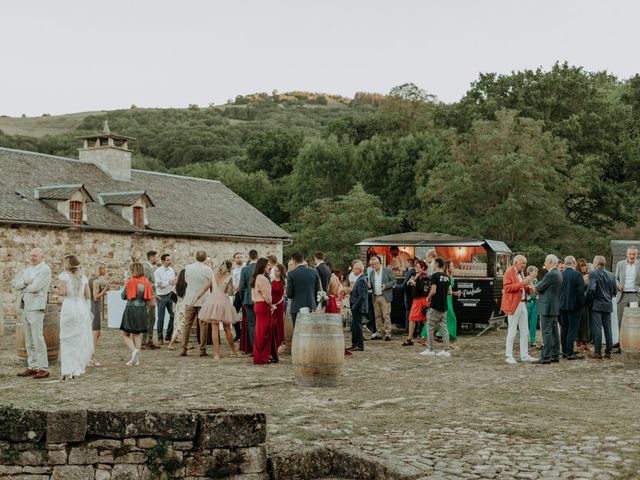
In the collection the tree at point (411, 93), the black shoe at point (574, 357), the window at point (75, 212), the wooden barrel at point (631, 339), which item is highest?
the tree at point (411, 93)

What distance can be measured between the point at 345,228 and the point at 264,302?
30.6 meters

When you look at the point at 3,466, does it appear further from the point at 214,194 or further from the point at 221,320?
the point at 214,194

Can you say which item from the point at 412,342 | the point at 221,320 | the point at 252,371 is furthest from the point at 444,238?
the point at 252,371

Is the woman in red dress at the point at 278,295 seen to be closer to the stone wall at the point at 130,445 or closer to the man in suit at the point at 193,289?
the man in suit at the point at 193,289

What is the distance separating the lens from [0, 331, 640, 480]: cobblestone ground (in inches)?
271

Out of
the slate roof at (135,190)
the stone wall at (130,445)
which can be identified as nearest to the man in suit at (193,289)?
the stone wall at (130,445)

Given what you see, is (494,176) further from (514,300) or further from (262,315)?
(262,315)

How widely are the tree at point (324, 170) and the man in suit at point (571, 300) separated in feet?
123

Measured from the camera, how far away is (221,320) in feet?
48.2

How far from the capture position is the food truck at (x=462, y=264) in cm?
2111

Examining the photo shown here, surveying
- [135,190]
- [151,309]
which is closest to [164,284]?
[151,309]

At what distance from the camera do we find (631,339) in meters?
13.2

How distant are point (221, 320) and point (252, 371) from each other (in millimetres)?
2174

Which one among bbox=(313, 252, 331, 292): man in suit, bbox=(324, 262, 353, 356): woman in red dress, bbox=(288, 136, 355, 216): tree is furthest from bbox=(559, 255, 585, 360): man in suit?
bbox=(288, 136, 355, 216): tree
